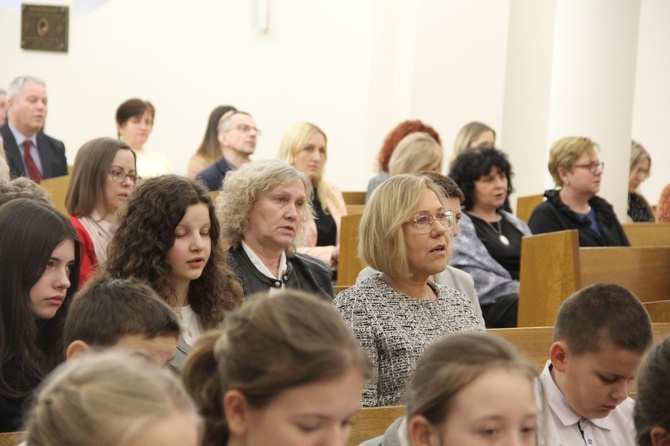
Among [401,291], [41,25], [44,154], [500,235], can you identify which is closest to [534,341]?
[401,291]

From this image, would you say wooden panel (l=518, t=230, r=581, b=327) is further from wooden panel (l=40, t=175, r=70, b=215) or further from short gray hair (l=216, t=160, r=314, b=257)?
wooden panel (l=40, t=175, r=70, b=215)

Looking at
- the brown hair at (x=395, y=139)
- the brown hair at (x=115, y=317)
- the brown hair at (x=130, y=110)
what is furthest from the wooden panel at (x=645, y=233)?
the brown hair at (x=115, y=317)

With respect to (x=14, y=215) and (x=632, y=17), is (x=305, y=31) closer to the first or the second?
(x=632, y=17)

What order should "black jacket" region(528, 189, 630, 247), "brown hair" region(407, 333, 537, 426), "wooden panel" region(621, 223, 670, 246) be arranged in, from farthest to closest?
1. "wooden panel" region(621, 223, 670, 246)
2. "black jacket" region(528, 189, 630, 247)
3. "brown hair" region(407, 333, 537, 426)

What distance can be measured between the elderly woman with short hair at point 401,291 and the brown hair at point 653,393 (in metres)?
1.12

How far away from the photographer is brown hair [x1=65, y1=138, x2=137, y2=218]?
16.2 ft

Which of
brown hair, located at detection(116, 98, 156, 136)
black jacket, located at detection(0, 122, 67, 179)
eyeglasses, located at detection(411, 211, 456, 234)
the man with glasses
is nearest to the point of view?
eyeglasses, located at detection(411, 211, 456, 234)

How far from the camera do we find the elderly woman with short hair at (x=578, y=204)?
659 cm

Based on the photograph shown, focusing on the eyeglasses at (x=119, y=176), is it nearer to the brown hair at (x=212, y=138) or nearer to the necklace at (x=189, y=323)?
the necklace at (x=189, y=323)

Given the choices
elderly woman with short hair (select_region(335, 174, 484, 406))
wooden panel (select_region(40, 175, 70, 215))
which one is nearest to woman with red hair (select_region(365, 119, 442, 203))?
wooden panel (select_region(40, 175, 70, 215))

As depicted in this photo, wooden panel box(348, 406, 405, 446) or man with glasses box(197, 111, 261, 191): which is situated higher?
man with glasses box(197, 111, 261, 191)

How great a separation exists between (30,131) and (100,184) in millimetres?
2998

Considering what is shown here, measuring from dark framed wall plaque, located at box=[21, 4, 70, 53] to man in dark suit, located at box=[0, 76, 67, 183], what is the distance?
2.45 meters

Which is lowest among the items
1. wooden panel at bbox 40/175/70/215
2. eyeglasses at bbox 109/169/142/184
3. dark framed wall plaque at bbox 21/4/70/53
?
wooden panel at bbox 40/175/70/215
